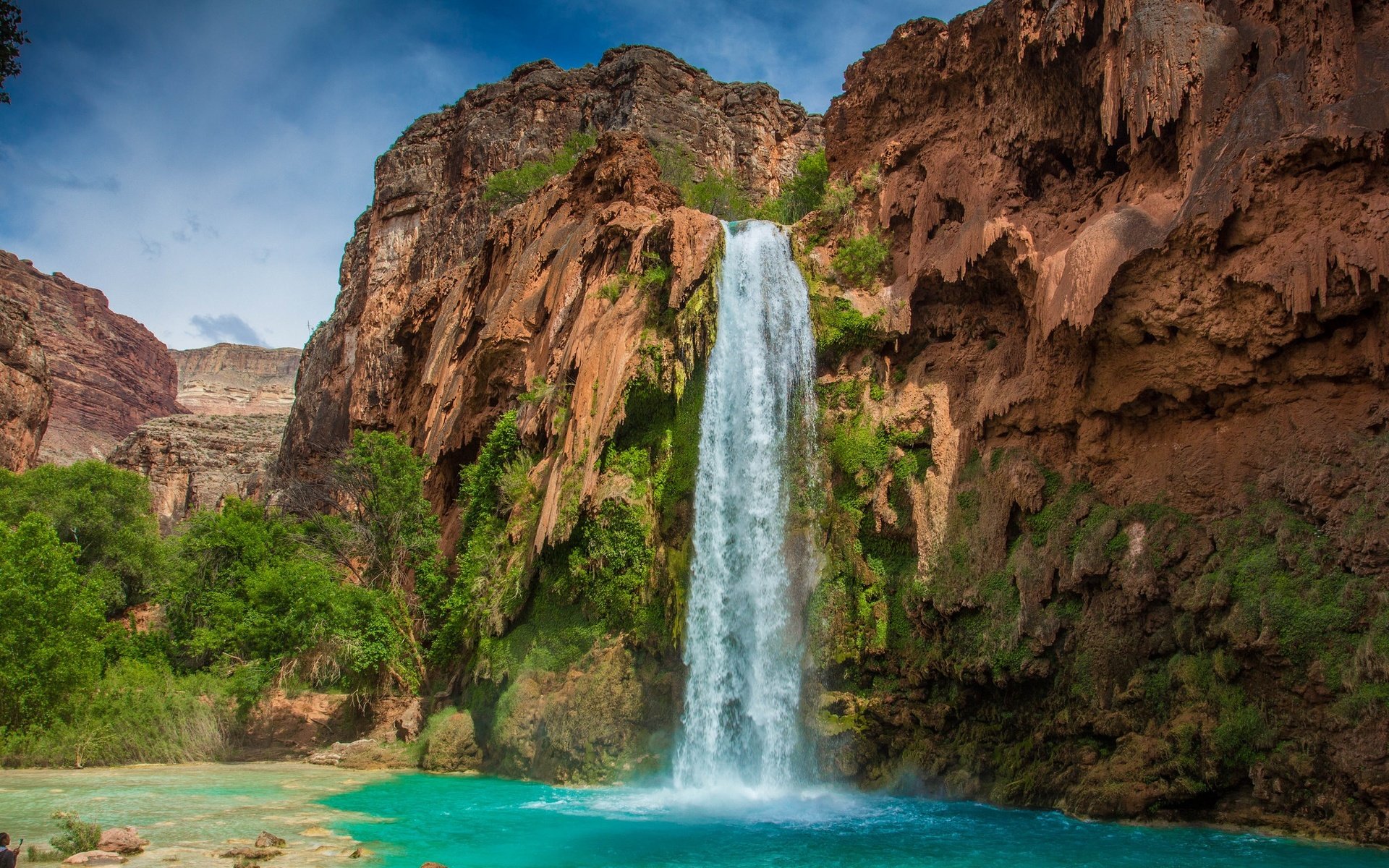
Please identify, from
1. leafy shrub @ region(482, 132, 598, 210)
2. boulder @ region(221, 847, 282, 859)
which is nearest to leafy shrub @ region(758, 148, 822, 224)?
leafy shrub @ region(482, 132, 598, 210)

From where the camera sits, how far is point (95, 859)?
32.9 ft

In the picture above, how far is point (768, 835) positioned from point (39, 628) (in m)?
16.7

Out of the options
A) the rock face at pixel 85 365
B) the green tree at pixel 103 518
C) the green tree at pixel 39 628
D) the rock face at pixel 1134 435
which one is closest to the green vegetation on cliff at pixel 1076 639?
the rock face at pixel 1134 435

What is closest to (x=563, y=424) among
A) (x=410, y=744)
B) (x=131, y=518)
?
(x=410, y=744)

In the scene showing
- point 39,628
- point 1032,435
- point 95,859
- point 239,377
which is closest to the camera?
point 95,859

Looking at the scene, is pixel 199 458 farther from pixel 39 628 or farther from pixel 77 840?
pixel 77 840

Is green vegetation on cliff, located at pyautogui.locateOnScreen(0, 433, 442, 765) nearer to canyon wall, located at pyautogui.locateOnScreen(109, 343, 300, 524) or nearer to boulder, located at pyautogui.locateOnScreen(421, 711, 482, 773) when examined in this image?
boulder, located at pyautogui.locateOnScreen(421, 711, 482, 773)

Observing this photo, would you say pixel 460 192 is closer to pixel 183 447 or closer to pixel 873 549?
pixel 183 447

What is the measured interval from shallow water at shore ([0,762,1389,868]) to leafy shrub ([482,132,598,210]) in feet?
105

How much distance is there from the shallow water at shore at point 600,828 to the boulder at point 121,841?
0.33m

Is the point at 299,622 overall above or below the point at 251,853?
above

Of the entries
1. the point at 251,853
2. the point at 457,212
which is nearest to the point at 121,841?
the point at 251,853

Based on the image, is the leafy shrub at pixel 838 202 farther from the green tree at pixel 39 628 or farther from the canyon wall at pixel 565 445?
the green tree at pixel 39 628

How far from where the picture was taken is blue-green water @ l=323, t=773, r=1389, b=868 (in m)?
11.6
